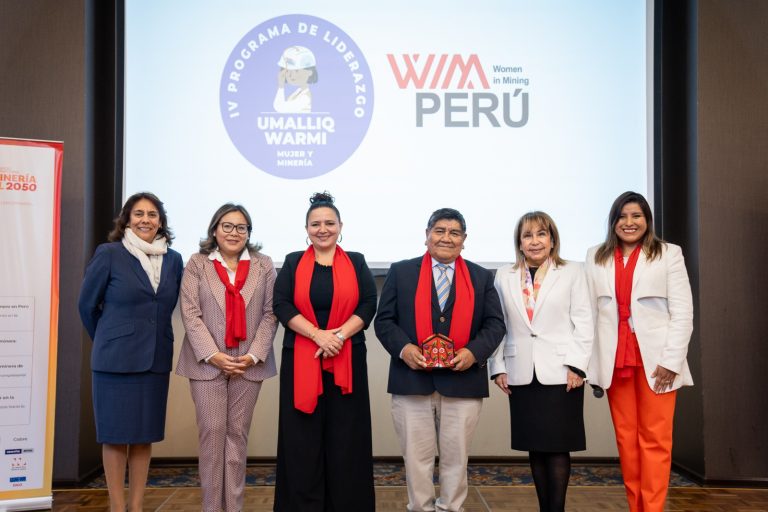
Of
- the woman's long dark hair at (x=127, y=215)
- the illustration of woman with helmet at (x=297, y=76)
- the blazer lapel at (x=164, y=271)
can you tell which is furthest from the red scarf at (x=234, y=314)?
the illustration of woman with helmet at (x=297, y=76)

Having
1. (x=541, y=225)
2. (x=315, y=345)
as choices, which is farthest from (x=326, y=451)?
(x=541, y=225)

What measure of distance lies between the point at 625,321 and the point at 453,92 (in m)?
2.08

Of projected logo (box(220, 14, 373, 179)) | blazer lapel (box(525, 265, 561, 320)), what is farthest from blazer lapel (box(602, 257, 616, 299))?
projected logo (box(220, 14, 373, 179))

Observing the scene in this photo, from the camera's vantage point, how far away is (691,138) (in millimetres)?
3996

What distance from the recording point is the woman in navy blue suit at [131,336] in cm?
278

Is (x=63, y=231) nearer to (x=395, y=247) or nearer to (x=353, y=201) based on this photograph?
(x=353, y=201)

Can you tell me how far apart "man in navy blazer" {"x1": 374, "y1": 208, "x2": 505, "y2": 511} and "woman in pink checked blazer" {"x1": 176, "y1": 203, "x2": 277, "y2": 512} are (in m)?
0.59

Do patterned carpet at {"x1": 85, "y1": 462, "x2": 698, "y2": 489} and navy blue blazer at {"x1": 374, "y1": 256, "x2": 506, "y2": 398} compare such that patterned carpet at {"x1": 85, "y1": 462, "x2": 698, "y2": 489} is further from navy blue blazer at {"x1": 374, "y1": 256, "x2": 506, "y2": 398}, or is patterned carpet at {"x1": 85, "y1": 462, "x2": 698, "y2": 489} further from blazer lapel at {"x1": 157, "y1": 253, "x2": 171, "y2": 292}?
blazer lapel at {"x1": 157, "y1": 253, "x2": 171, "y2": 292}

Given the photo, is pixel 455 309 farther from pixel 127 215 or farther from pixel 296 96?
pixel 296 96

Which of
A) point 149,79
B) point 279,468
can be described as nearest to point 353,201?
point 149,79

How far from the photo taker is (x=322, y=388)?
2781mm

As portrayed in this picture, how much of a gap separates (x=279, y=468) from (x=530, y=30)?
128 inches

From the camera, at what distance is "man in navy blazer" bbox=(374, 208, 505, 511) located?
8.94 feet

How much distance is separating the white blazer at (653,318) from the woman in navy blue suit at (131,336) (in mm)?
1989
